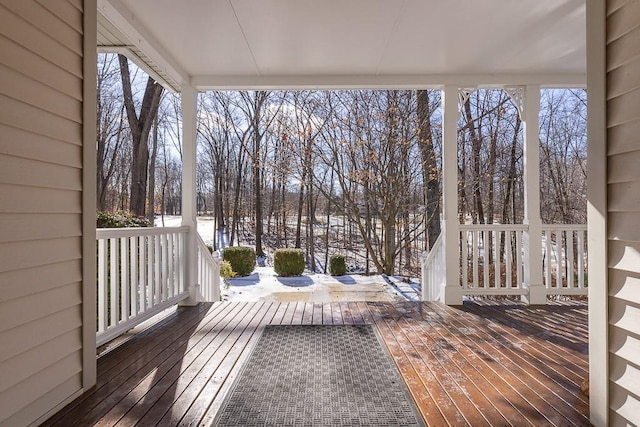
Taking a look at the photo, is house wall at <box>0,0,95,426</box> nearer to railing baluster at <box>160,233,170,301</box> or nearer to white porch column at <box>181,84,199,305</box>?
railing baluster at <box>160,233,170,301</box>

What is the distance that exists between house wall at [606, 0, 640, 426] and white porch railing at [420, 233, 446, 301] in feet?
8.78

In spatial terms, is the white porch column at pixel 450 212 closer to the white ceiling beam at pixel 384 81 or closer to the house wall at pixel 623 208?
the white ceiling beam at pixel 384 81

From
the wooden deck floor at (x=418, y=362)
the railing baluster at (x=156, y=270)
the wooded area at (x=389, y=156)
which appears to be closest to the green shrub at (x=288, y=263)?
the wooded area at (x=389, y=156)

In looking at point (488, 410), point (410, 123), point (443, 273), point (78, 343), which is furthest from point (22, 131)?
point (410, 123)

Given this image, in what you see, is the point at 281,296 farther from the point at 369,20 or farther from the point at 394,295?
the point at 369,20

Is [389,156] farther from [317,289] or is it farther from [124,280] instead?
[124,280]

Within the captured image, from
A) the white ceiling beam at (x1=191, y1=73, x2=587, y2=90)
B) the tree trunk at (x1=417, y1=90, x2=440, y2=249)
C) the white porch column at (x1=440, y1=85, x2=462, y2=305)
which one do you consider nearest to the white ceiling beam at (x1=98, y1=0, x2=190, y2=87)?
the white ceiling beam at (x1=191, y1=73, x2=587, y2=90)

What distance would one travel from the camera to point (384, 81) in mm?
4336

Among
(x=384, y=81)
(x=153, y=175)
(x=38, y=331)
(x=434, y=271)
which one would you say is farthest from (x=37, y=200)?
(x=153, y=175)

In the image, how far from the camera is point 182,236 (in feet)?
13.9

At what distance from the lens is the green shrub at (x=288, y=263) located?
8883 mm

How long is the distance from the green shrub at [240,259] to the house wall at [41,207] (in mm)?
6695

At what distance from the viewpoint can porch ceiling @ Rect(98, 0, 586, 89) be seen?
288 cm

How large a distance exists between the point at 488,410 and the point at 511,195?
27.7ft
